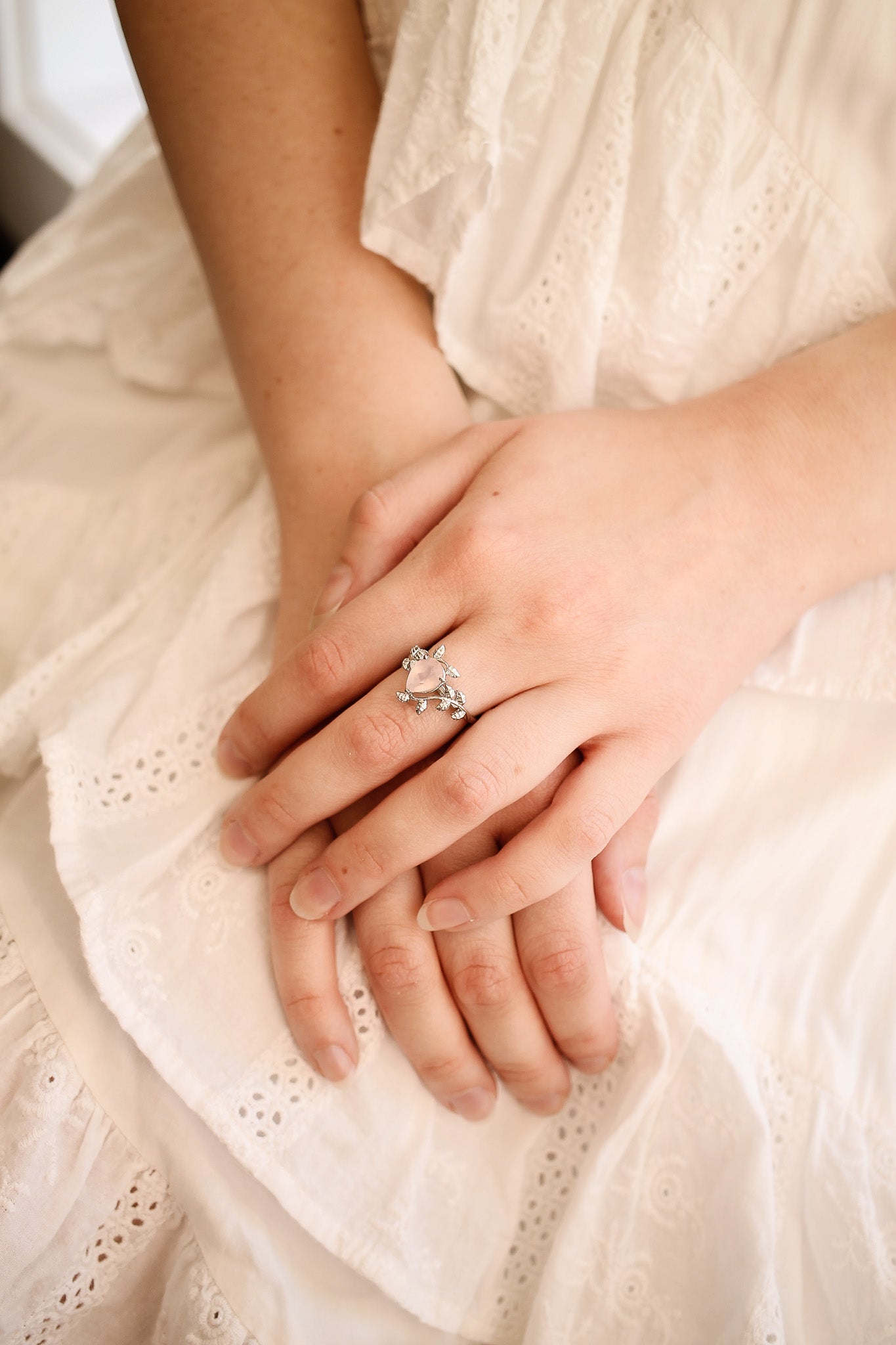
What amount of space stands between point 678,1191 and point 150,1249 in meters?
0.44

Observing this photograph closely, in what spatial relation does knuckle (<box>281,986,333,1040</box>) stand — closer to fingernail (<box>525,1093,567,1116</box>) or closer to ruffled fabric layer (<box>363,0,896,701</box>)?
fingernail (<box>525,1093,567,1116</box>)

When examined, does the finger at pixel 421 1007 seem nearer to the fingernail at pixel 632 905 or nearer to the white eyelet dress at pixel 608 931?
the white eyelet dress at pixel 608 931

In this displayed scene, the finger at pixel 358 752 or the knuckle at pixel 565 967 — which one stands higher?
the finger at pixel 358 752

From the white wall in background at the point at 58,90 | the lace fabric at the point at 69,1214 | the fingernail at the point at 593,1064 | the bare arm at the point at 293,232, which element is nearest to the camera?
the lace fabric at the point at 69,1214

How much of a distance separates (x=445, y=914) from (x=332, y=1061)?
15cm

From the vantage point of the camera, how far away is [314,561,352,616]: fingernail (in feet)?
2.80

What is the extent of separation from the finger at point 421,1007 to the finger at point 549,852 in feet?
0.10

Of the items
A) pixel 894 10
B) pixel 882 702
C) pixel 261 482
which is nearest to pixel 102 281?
pixel 261 482

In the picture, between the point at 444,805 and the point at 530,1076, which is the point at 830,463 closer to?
the point at 444,805

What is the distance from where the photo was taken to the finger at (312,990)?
2.43 feet

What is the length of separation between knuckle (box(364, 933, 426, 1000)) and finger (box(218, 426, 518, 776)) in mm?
215

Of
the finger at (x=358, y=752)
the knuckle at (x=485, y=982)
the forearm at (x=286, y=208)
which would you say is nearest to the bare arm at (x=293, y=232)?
the forearm at (x=286, y=208)

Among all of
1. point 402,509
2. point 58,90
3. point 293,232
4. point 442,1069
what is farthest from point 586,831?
point 58,90

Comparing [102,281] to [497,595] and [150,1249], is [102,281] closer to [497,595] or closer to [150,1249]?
[497,595]
